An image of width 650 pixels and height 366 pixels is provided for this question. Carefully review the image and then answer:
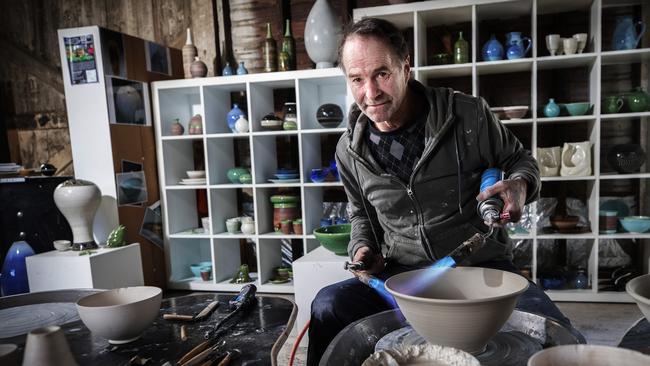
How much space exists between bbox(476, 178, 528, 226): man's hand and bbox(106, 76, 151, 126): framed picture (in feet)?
8.69

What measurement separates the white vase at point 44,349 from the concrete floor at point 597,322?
5.10 feet

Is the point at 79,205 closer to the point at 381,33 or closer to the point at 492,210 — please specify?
the point at 381,33

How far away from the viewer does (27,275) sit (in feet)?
8.65

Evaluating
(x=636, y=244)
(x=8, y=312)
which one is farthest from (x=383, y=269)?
(x=636, y=244)

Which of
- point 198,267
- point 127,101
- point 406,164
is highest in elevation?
point 127,101

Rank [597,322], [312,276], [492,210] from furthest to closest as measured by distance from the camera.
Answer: [597,322] < [312,276] < [492,210]

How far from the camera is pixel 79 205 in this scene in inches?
106

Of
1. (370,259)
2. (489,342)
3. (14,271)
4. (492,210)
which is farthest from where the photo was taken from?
(14,271)

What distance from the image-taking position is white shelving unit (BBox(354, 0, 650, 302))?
2684 mm

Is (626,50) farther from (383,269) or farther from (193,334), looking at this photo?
(193,334)

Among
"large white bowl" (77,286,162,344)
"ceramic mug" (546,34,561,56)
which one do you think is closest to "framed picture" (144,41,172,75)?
"large white bowl" (77,286,162,344)

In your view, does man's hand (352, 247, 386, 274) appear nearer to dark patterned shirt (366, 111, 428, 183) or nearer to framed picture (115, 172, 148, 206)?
dark patterned shirt (366, 111, 428, 183)

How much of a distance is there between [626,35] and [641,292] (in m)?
2.42

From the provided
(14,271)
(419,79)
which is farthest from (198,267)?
(419,79)
